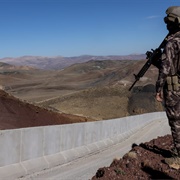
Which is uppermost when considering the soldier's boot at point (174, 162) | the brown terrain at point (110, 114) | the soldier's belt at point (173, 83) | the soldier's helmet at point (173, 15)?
the soldier's helmet at point (173, 15)

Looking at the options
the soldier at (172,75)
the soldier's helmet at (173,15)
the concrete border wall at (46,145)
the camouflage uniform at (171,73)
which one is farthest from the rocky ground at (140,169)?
the soldier's helmet at (173,15)

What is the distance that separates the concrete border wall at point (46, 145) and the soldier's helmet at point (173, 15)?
12.0 feet

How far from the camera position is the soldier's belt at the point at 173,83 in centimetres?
676

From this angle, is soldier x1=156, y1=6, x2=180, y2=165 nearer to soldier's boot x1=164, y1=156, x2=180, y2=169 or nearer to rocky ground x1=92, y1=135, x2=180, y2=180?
soldier's boot x1=164, y1=156, x2=180, y2=169

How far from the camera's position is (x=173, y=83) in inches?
267

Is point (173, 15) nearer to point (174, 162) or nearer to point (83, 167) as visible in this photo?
point (174, 162)

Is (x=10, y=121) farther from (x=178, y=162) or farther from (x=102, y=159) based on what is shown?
(x=178, y=162)

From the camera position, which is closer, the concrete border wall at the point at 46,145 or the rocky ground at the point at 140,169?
the rocky ground at the point at 140,169

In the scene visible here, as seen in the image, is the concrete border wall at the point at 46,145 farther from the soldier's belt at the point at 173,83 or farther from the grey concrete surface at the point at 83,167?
the soldier's belt at the point at 173,83

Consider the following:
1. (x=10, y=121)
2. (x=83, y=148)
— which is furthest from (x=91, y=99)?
(x=83, y=148)

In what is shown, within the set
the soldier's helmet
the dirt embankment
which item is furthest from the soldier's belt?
the dirt embankment

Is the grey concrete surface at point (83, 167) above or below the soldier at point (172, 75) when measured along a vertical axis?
below

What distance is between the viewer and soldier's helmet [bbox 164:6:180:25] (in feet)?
22.4

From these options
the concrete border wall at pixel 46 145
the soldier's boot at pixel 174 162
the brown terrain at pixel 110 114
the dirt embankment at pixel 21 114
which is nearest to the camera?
the brown terrain at pixel 110 114
